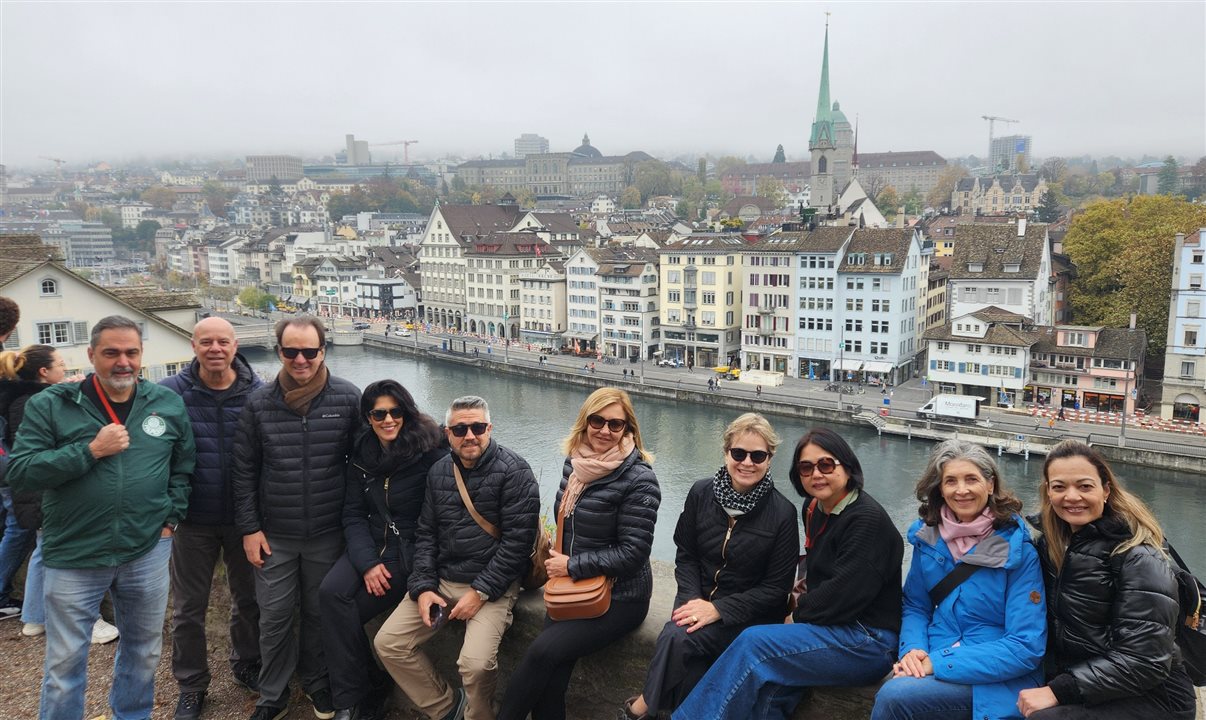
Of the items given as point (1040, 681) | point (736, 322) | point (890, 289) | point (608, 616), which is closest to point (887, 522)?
point (1040, 681)

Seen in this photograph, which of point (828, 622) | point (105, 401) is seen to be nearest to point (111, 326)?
point (105, 401)

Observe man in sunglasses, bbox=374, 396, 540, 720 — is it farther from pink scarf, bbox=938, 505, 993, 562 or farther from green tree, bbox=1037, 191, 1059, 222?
green tree, bbox=1037, 191, 1059, 222

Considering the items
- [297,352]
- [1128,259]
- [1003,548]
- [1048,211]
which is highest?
[1048,211]

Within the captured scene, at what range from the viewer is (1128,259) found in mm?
31594

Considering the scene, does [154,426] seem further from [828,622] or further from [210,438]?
[828,622]

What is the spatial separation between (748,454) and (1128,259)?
34.6m

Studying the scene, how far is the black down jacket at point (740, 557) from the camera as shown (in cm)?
290

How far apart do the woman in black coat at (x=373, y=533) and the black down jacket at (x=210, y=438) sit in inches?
19.3

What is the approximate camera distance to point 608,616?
3.04 metres

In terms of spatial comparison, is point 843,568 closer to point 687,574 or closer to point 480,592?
point 687,574

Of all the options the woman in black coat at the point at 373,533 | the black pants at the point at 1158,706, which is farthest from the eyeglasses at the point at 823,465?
the woman in black coat at the point at 373,533

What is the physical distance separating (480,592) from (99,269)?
108271 millimetres

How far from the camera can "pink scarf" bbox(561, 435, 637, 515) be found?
308 centimetres

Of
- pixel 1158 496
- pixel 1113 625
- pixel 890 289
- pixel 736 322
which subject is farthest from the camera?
pixel 736 322
